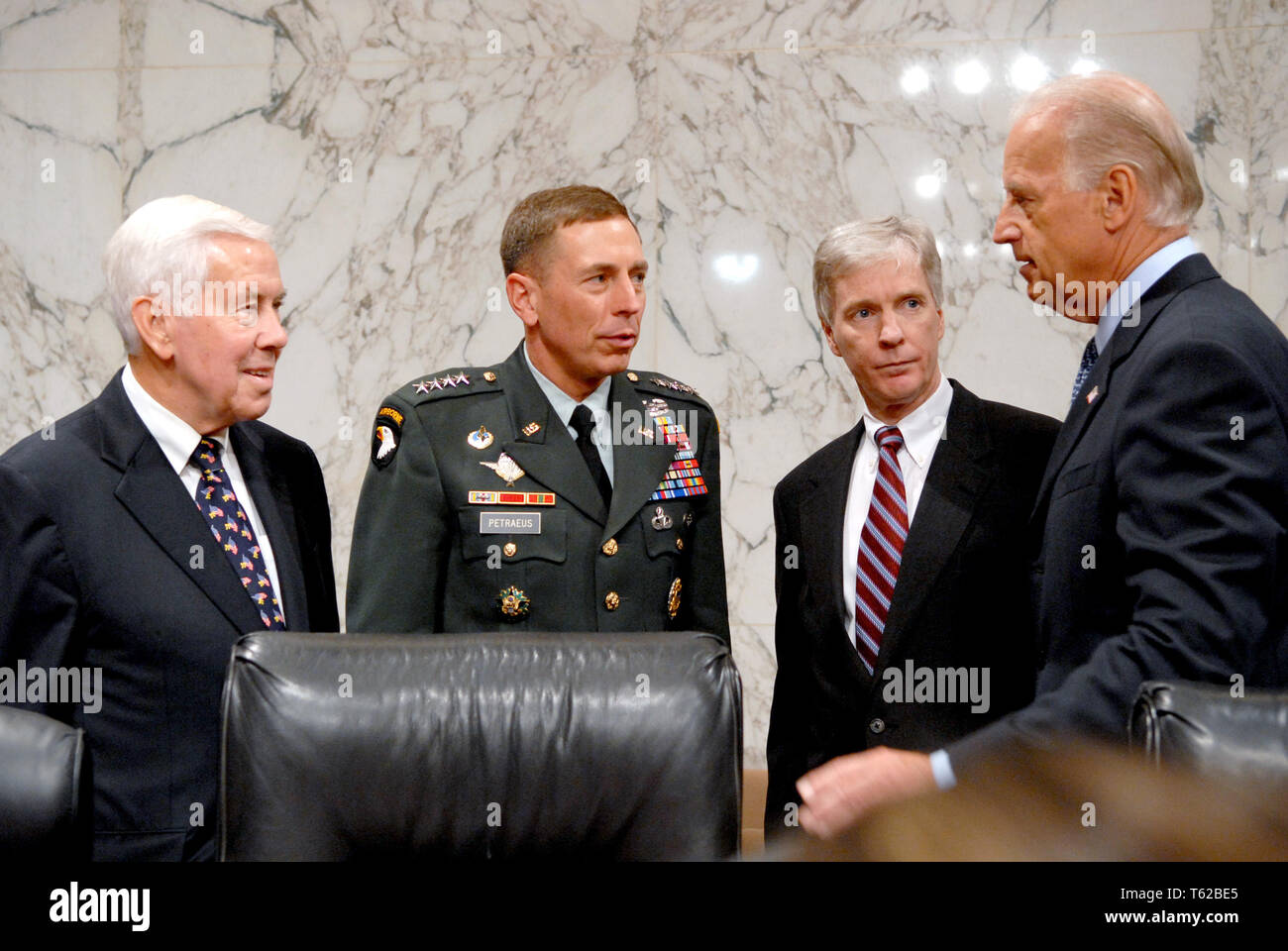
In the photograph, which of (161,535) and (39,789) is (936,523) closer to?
(161,535)

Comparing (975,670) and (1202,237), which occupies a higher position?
(1202,237)

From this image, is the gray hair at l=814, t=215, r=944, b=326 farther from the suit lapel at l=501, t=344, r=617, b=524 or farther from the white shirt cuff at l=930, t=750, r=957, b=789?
the white shirt cuff at l=930, t=750, r=957, b=789

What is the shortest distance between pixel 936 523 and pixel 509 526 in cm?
81

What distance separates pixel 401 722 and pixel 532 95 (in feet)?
9.69

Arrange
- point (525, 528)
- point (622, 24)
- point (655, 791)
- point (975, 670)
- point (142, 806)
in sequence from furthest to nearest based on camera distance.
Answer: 1. point (622, 24)
2. point (525, 528)
3. point (975, 670)
4. point (142, 806)
5. point (655, 791)

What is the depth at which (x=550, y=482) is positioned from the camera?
2.58 m

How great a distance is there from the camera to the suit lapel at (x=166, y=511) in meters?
2.12

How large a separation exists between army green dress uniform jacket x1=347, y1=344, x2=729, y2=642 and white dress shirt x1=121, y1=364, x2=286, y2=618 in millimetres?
248

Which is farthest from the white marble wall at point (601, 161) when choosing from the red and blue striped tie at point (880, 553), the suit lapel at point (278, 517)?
the suit lapel at point (278, 517)

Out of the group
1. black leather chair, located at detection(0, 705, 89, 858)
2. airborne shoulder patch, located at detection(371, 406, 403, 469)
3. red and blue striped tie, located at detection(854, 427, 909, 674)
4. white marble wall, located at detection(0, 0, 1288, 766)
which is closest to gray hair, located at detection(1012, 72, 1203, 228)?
red and blue striped tie, located at detection(854, 427, 909, 674)

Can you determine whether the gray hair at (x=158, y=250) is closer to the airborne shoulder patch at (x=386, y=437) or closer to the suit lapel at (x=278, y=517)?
the suit lapel at (x=278, y=517)

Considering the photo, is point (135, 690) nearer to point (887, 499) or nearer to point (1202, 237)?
point (887, 499)

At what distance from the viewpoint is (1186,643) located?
1678 mm

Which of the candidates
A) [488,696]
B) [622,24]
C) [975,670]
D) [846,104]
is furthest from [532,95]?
[488,696]
